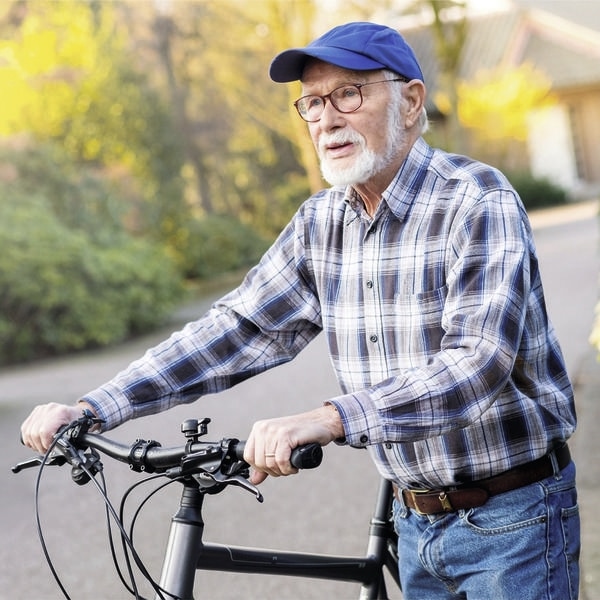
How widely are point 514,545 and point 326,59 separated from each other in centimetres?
115

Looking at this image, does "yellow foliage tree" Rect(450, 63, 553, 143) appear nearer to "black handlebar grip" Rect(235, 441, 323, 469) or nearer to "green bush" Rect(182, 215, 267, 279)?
"green bush" Rect(182, 215, 267, 279)

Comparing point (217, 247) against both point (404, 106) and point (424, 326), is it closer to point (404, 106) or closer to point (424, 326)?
point (404, 106)

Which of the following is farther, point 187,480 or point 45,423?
point 45,423

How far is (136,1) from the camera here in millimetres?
35500

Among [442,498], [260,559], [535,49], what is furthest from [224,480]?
[535,49]

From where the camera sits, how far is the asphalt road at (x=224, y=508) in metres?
5.54

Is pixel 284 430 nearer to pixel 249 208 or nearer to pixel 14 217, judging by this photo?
pixel 14 217

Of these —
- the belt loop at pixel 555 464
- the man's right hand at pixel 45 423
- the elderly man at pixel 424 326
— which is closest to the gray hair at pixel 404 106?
the elderly man at pixel 424 326

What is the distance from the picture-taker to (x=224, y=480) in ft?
7.18

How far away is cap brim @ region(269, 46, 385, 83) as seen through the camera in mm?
2545

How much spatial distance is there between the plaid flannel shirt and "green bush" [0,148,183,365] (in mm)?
11905

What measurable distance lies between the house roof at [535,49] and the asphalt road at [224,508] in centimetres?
3303

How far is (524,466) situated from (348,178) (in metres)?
0.76

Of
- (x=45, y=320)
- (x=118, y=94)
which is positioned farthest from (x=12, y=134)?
(x=45, y=320)
